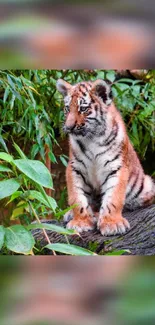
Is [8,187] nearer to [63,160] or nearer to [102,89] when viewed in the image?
[102,89]

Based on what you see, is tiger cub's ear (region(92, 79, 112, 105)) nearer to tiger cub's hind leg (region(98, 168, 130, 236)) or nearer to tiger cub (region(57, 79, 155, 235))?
tiger cub (region(57, 79, 155, 235))

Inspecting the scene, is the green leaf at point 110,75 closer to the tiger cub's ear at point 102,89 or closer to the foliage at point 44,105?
the foliage at point 44,105

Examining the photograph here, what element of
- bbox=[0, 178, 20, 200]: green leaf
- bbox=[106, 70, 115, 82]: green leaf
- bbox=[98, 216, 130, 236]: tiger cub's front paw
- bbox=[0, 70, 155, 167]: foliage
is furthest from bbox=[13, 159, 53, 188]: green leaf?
bbox=[106, 70, 115, 82]: green leaf

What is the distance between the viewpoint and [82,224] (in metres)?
1.42

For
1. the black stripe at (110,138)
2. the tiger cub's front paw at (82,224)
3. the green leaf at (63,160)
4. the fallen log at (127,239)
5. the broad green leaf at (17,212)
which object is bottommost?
the fallen log at (127,239)

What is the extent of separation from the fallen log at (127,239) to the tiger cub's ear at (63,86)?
1.13 feet

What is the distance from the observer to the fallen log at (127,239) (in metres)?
1.33

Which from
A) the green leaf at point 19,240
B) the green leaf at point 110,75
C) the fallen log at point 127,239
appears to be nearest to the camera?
the green leaf at point 19,240

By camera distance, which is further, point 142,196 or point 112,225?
point 142,196

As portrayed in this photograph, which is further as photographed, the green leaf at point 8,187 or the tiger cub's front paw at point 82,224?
the tiger cub's front paw at point 82,224

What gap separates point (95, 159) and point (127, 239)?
224mm

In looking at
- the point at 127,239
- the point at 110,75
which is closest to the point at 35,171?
the point at 127,239

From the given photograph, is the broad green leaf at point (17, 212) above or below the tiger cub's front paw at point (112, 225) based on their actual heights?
above

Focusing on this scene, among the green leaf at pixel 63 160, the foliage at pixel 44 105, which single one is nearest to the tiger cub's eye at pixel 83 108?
the foliage at pixel 44 105
